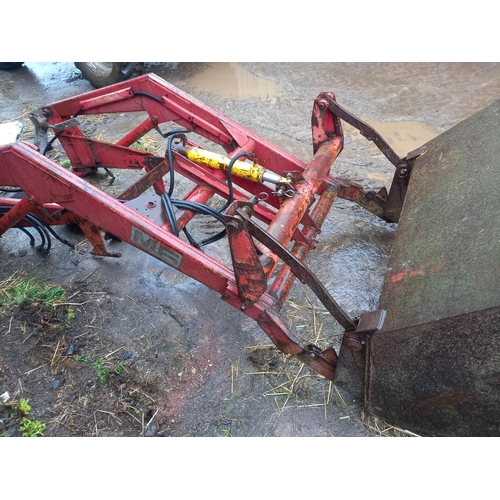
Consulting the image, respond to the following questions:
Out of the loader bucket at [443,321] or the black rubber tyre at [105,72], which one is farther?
the black rubber tyre at [105,72]

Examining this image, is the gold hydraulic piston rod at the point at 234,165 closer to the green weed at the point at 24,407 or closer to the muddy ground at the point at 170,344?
the muddy ground at the point at 170,344

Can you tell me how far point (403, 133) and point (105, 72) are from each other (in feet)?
12.9

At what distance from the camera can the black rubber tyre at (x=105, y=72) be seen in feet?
18.1

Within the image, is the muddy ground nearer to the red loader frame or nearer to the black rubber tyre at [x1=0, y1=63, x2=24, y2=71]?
the red loader frame

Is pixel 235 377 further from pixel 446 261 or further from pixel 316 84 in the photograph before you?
pixel 316 84

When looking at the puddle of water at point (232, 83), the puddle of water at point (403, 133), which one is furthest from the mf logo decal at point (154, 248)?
the puddle of water at point (232, 83)

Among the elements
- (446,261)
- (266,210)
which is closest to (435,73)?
(266,210)

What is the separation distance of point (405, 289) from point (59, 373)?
83.6 inches

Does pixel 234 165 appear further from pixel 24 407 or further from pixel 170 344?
pixel 24 407

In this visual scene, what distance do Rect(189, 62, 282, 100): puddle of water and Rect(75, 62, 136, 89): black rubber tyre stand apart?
948 millimetres

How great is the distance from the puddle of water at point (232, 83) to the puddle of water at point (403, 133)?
1426 mm

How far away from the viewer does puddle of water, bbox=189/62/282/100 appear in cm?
572

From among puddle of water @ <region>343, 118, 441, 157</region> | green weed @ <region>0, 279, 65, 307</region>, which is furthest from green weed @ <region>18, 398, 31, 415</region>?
puddle of water @ <region>343, 118, 441, 157</region>

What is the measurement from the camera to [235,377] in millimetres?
2648
